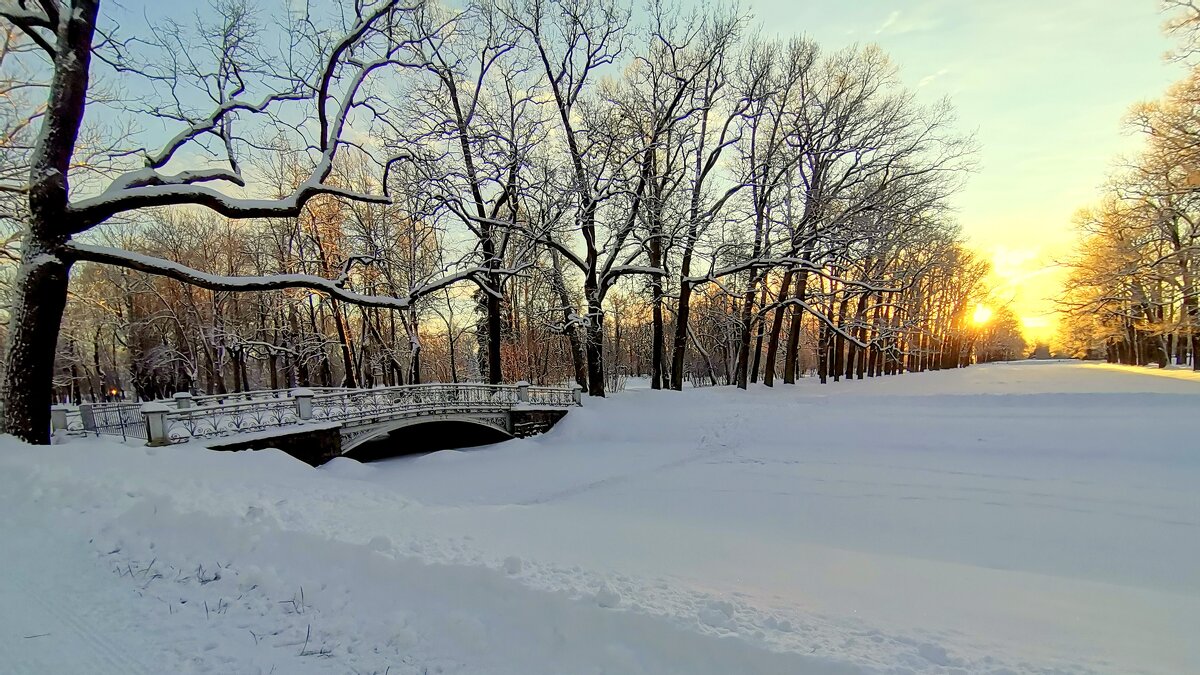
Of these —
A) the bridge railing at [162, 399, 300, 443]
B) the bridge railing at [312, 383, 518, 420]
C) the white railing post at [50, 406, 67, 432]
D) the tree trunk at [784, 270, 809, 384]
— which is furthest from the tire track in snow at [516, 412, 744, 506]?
the white railing post at [50, 406, 67, 432]

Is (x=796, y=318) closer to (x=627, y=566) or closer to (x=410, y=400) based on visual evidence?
(x=410, y=400)

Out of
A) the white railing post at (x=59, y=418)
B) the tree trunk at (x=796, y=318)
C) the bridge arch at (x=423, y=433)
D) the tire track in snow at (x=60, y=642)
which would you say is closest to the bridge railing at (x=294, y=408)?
the bridge arch at (x=423, y=433)

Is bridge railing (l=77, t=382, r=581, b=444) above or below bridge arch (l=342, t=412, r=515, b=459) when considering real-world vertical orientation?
above

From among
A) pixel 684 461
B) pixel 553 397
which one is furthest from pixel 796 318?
pixel 684 461

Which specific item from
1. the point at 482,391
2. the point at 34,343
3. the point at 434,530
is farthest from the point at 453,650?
the point at 482,391

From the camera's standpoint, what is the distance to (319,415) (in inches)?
592

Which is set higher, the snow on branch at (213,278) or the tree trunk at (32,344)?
the snow on branch at (213,278)

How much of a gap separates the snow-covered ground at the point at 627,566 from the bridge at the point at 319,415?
289 centimetres

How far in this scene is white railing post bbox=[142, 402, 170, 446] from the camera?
11113 millimetres

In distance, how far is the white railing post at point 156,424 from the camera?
1111cm

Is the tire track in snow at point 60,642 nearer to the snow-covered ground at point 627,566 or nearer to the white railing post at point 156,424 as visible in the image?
the snow-covered ground at point 627,566

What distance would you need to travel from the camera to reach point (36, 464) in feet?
24.8

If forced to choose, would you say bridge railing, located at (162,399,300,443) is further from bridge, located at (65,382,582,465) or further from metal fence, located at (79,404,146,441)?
metal fence, located at (79,404,146,441)

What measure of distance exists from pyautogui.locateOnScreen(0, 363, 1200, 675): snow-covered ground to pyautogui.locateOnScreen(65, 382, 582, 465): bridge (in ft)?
9.49
